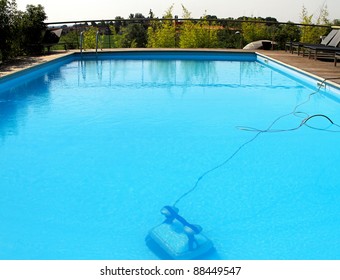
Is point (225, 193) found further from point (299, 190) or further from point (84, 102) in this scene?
point (84, 102)

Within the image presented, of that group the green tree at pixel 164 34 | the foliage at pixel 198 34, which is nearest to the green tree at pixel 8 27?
the green tree at pixel 164 34

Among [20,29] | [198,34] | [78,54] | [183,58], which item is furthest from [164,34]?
[20,29]

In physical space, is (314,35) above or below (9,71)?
above

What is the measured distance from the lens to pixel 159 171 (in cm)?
385

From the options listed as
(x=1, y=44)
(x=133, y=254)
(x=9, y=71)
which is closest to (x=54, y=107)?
(x=9, y=71)

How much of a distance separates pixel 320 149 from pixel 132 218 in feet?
8.25

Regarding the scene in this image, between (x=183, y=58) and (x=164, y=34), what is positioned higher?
(x=164, y=34)

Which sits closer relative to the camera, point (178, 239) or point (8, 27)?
point (178, 239)

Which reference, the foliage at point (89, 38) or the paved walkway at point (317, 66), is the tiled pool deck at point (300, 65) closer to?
the paved walkway at point (317, 66)

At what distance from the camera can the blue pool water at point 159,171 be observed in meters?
2.73

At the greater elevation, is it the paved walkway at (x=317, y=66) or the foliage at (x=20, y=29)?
the foliage at (x=20, y=29)

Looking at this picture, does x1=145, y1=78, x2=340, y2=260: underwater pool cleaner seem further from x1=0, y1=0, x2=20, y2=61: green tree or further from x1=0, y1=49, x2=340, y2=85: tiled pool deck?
x1=0, y1=0, x2=20, y2=61: green tree

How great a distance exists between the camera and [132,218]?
2990 mm

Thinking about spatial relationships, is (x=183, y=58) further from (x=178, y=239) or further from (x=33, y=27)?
(x=178, y=239)
